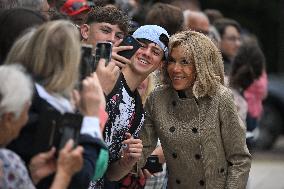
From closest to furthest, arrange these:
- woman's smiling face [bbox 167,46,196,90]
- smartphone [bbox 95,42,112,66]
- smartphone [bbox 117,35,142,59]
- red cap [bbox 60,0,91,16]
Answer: smartphone [bbox 95,42,112,66]
smartphone [bbox 117,35,142,59]
woman's smiling face [bbox 167,46,196,90]
red cap [bbox 60,0,91,16]

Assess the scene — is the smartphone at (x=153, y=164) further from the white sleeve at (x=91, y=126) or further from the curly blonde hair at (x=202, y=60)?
the white sleeve at (x=91, y=126)

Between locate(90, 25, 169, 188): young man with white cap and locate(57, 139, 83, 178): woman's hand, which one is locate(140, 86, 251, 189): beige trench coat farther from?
locate(57, 139, 83, 178): woman's hand

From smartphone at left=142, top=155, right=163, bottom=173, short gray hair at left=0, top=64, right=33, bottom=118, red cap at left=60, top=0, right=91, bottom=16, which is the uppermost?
short gray hair at left=0, top=64, right=33, bottom=118

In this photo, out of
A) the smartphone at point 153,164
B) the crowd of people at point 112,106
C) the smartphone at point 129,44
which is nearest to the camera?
the crowd of people at point 112,106

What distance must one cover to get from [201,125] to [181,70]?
0.34m

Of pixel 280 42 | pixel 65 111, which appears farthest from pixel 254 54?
pixel 280 42

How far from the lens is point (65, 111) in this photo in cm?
381

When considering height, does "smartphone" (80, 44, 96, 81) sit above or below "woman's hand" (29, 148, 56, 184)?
above

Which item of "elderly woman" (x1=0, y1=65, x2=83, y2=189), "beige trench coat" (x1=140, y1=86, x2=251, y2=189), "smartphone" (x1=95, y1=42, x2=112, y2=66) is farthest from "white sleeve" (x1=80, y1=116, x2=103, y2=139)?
"beige trench coat" (x1=140, y1=86, x2=251, y2=189)

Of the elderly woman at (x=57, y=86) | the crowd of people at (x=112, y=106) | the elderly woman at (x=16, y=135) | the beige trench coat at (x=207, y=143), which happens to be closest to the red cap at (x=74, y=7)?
the crowd of people at (x=112, y=106)

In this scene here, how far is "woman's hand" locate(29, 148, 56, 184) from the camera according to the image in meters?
3.75

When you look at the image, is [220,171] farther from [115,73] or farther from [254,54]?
[254,54]

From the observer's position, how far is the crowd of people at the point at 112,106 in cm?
373

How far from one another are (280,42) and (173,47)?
14.7 metres
